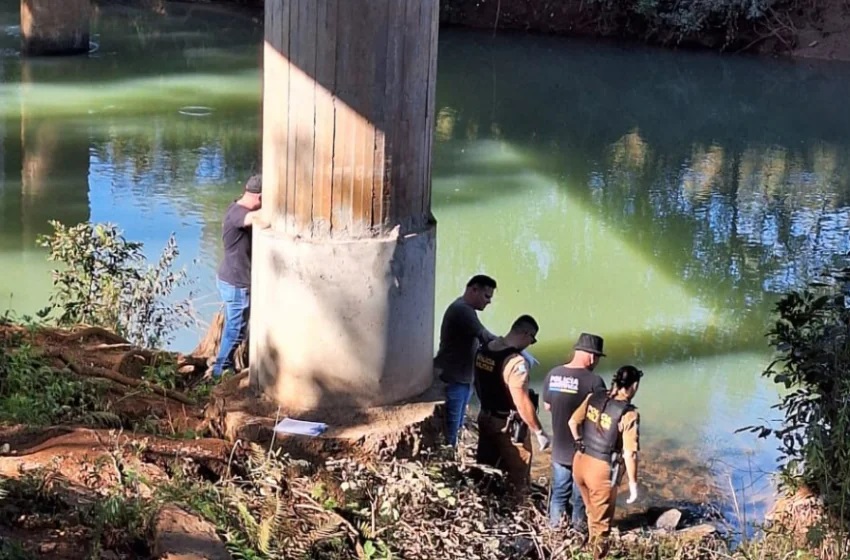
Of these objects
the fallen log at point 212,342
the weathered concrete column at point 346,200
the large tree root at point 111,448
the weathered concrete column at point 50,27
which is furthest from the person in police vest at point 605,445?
the weathered concrete column at point 50,27

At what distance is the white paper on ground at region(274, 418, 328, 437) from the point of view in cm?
520

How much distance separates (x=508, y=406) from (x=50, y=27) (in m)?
19.7

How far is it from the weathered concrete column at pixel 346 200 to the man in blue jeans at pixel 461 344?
3.52 ft

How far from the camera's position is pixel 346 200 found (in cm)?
521

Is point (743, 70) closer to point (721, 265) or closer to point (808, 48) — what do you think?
point (808, 48)

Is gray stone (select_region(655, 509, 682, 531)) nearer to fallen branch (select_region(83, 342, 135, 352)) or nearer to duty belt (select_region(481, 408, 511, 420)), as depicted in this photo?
duty belt (select_region(481, 408, 511, 420))

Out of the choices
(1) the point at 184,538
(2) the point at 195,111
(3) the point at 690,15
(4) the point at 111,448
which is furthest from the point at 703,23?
(1) the point at 184,538

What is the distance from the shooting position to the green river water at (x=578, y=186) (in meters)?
9.98

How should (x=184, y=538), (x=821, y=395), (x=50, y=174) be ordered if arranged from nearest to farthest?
(x=184, y=538) < (x=821, y=395) < (x=50, y=174)

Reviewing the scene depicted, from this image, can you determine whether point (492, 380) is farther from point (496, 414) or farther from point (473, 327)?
point (473, 327)

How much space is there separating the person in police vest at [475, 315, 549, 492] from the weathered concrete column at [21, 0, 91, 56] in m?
19.3

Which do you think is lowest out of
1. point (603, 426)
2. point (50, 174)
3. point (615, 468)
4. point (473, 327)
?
point (615, 468)

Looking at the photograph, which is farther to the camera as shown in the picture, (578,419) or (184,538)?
(578,419)

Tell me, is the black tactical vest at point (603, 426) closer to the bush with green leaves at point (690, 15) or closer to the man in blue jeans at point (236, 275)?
the man in blue jeans at point (236, 275)
